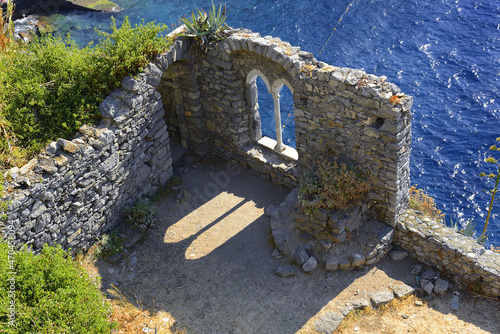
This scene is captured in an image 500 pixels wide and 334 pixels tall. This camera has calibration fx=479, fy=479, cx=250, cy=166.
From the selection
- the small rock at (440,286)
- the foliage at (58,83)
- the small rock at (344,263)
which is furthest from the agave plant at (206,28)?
the small rock at (440,286)

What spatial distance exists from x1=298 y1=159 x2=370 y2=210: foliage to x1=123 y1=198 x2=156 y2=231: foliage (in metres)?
3.79

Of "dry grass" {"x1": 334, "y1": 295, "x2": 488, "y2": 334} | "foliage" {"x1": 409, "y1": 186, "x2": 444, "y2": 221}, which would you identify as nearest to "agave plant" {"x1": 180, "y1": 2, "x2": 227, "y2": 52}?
"foliage" {"x1": 409, "y1": 186, "x2": 444, "y2": 221}

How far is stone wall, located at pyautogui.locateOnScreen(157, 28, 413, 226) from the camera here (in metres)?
10.2

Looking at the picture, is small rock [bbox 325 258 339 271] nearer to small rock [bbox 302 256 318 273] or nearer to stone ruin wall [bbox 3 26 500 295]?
small rock [bbox 302 256 318 273]

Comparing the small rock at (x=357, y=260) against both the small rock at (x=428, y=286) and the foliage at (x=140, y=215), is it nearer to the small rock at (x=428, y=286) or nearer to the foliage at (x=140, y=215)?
the small rock at (x=428, y=286)

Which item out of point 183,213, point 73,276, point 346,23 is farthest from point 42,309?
point 346,23

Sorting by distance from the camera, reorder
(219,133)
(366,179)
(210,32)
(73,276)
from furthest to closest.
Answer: (219,133)
(210,32)
(366,179)
(73,276)

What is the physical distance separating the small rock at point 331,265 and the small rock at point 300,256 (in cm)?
49

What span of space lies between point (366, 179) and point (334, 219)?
1.21 metres

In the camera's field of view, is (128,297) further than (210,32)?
No

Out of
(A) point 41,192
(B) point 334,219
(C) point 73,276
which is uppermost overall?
(A) point 41,192

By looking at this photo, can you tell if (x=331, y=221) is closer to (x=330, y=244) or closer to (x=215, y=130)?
(x=330, y=244)

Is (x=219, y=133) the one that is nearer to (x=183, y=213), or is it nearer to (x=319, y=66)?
(x=183, y=213)

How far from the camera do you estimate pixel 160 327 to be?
977 centimetres
